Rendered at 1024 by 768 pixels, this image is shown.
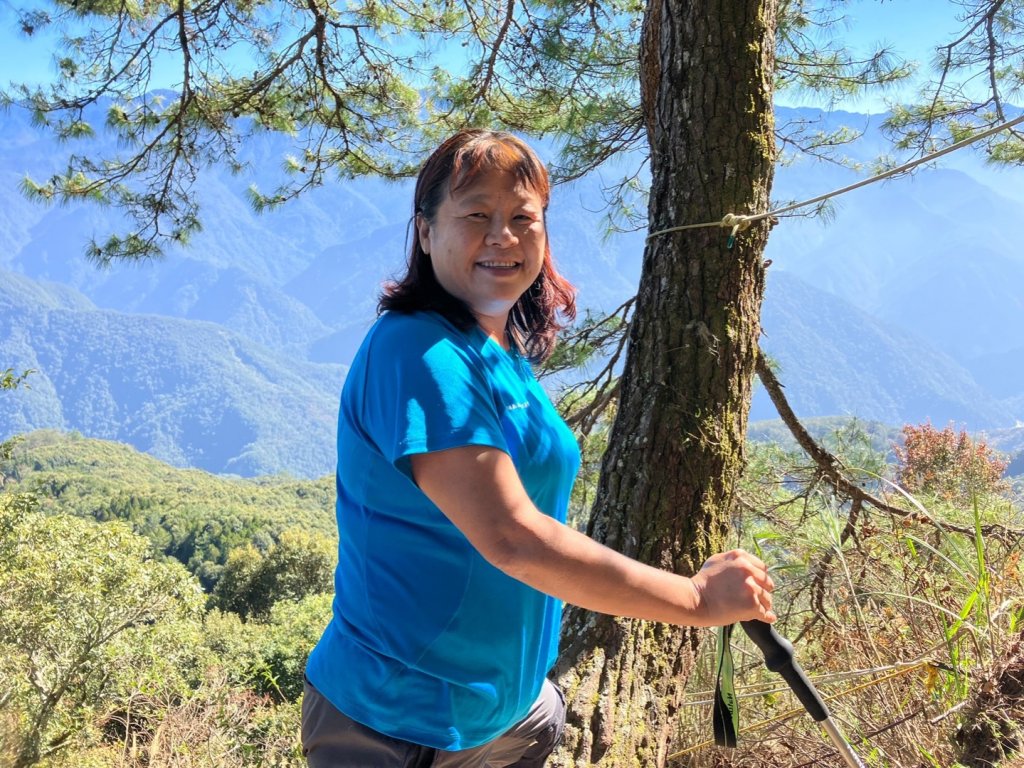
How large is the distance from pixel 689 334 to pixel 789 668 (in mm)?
775

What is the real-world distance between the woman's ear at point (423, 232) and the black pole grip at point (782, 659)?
60 centimetres

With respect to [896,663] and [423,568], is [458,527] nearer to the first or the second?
[423,568]

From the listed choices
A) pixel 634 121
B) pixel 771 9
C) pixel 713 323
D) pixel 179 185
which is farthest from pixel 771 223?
pixel 179 185

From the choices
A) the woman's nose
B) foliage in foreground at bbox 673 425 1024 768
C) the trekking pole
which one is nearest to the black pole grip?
the trekking pole

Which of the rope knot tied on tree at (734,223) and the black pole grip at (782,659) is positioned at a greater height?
the rope knot tied on tree at (734,223)

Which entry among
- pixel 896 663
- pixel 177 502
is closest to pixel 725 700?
pixel 896 663

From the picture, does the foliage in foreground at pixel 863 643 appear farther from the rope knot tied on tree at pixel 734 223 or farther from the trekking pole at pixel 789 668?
the rope knot tied on tree at pixel 734 223

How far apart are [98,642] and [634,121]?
33.8 feet

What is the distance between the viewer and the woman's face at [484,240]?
0.90 meters

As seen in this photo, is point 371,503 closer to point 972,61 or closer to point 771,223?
point 771,223

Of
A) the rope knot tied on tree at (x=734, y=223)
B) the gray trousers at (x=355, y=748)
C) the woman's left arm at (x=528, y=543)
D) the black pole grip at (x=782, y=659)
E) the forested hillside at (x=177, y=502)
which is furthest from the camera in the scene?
the forested hillside at (x=177, y=502)

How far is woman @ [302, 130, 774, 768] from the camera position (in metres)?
0.70

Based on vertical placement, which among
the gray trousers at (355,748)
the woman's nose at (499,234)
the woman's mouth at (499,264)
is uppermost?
the woman's nose at (499,234)

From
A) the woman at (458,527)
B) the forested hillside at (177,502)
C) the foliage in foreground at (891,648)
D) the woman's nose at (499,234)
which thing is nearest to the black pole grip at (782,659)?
the woman at (458,527)
